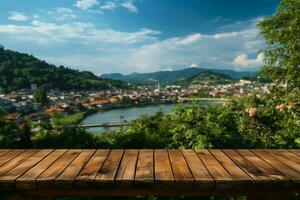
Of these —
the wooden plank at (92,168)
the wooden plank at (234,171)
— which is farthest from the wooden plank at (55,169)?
the wooden plank at (234,171)

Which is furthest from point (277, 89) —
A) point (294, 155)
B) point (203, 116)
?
point (294, 155)

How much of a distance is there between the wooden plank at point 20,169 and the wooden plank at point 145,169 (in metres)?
0.54

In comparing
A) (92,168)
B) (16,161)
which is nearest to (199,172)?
(92,168)

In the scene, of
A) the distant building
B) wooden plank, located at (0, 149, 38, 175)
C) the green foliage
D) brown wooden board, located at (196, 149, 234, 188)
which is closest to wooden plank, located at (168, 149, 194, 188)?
brown wooden board, located at (196, 149, 234, 188)

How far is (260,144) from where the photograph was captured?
3816 mm

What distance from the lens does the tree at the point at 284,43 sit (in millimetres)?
5246

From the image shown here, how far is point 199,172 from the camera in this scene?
1.42 m

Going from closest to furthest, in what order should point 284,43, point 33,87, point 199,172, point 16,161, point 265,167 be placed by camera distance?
point 199,172
point 265,167
point 16,161
point 284,43
point 33,87

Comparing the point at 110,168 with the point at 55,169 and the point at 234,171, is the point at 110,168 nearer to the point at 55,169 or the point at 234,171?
the point at 55,169

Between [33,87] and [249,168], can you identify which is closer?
[249,168]

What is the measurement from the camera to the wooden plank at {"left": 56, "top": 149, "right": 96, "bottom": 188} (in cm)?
131

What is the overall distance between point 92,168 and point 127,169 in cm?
17

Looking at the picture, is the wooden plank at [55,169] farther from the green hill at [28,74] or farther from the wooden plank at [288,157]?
the green hill at [28,74]

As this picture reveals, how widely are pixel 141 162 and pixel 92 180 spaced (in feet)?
1.20
